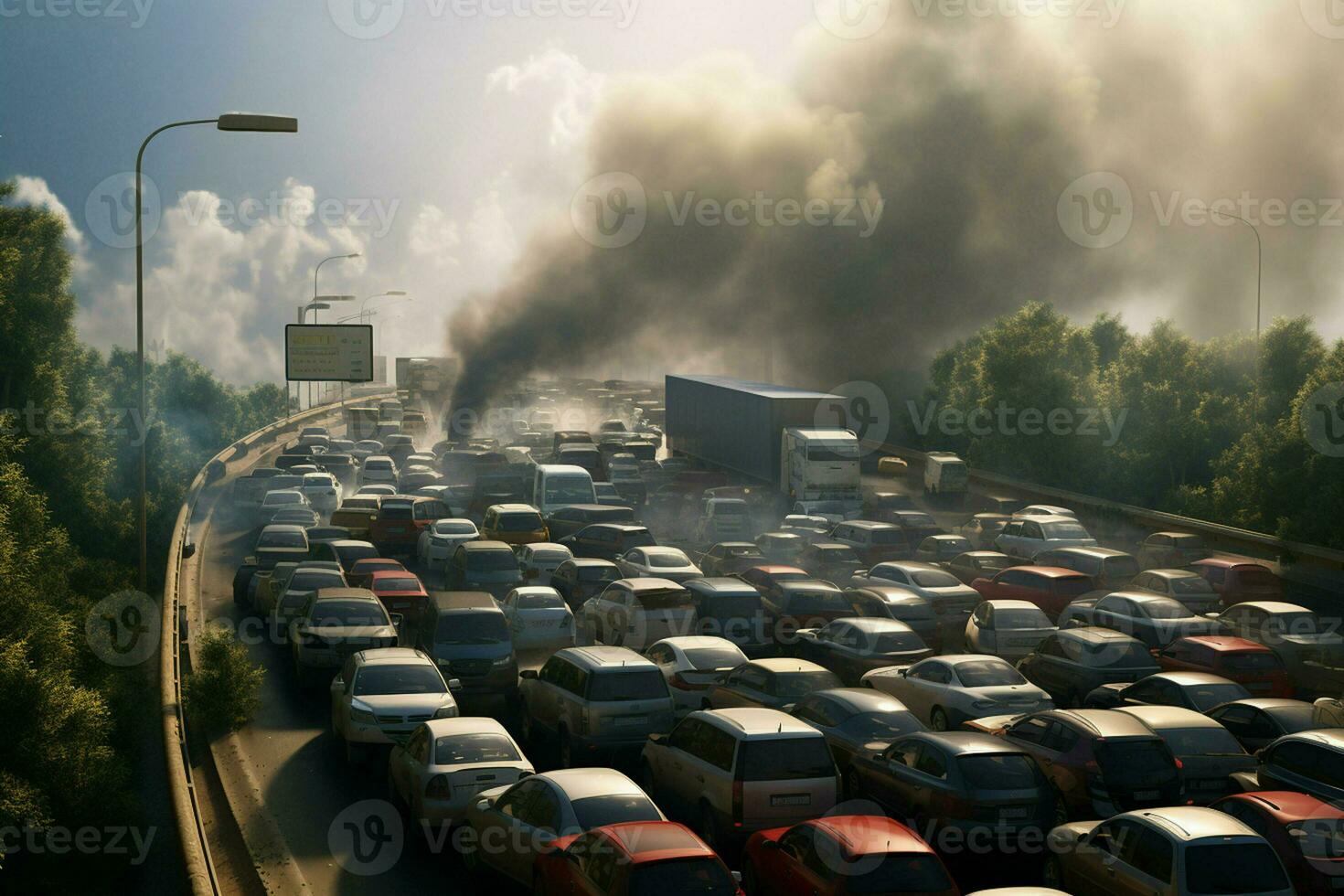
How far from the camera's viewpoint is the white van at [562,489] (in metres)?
33.4

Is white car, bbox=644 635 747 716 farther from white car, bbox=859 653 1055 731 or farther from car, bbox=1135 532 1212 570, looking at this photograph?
car, bbox=1135 532 1212 570

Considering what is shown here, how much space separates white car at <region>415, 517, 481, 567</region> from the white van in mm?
3848

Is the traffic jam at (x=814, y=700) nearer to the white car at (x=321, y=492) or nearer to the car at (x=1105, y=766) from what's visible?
the car at (x=1105, y=766)

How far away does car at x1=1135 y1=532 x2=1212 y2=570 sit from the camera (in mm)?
28328

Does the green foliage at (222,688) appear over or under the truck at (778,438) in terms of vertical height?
under

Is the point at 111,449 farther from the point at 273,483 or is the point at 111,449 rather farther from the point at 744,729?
the point at 744,729

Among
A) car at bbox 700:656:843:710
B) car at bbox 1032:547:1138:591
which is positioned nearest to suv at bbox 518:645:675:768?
car at bbox 700:656:843:710

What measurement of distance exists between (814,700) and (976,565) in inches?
491

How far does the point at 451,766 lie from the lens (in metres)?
11.8

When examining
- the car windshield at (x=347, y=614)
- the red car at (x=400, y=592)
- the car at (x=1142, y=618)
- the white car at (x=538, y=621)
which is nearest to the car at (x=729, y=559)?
the white car at (x=538, y=621)

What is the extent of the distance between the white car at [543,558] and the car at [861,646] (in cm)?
753

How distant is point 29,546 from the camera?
19391 mm

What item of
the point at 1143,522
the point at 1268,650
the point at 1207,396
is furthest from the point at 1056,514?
the point at 1207,396

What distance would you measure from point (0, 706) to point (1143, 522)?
3114 centimetres
